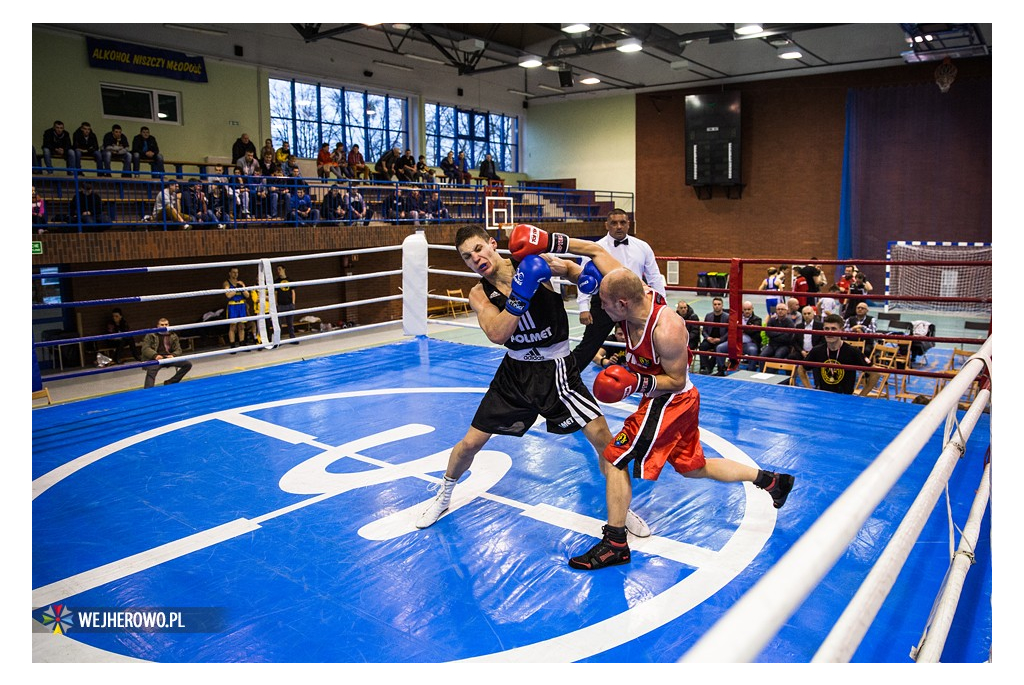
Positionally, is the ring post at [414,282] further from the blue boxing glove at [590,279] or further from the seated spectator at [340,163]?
the seated spectator at [340,163]

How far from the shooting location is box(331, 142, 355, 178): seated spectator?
16.1 metres

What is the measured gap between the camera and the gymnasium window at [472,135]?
20625mm

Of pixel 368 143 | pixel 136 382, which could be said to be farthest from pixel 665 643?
pixel 368 143

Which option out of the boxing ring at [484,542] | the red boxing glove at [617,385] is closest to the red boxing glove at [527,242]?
the red boxing glove at [617,385]

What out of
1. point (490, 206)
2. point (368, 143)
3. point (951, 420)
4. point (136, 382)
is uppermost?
point (368, 143)

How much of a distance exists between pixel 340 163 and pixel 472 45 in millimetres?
4463

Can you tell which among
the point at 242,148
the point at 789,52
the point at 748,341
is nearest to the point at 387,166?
the point at 242,148

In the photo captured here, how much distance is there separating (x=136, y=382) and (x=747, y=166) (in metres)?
15.6

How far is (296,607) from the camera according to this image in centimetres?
283

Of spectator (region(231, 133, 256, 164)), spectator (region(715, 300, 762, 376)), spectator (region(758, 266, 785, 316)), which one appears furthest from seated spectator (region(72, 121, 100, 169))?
spectator (region(758, 266, 785, 316))

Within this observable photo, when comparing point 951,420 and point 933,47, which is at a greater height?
point 933,47

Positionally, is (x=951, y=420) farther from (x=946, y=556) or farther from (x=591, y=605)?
(x=591, y=605)

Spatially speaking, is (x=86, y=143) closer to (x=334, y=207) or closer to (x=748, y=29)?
(x=334, y=207)

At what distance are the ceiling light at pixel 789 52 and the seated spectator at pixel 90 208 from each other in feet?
45.1
